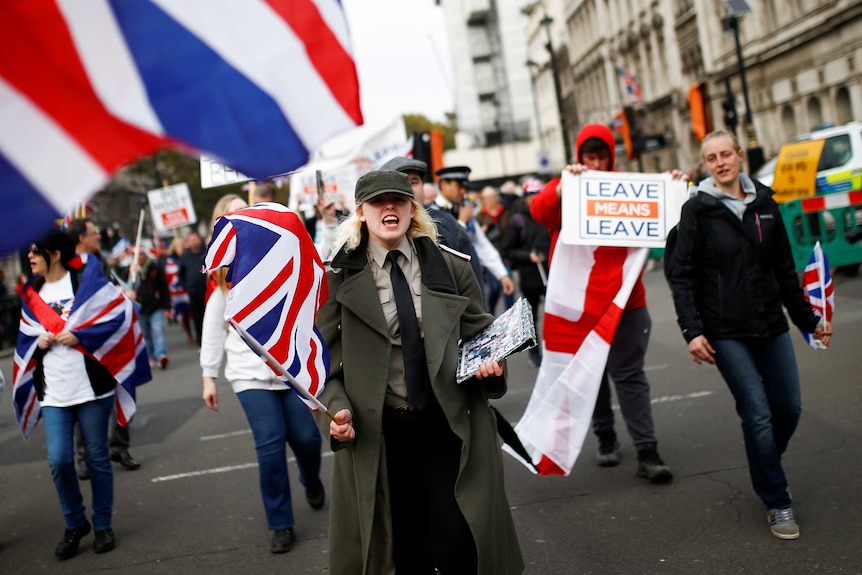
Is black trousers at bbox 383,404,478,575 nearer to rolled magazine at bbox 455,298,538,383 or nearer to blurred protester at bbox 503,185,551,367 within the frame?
rolled magazine at bbox 455,298,538,383

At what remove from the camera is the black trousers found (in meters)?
3.60

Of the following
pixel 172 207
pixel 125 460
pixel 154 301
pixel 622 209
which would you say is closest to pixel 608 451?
pixel 622 209

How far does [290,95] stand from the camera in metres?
2.22

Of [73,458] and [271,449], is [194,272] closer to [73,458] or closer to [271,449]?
[73,458]

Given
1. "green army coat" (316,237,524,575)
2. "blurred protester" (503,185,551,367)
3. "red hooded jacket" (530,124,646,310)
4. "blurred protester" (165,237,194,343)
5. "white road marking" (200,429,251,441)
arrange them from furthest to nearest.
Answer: "blurred protester" (165,237,194,343) < "blurred protester" (503,185,551,367) < "white road marking" (200,429,251,441) < "red hooded jacket" (530,124,646,310) < "green army coat" (316,237,524,575)

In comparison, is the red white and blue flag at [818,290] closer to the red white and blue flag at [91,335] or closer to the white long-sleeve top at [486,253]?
the red white and blue flag at [91,335]

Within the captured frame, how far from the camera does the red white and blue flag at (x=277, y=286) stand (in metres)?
3.16

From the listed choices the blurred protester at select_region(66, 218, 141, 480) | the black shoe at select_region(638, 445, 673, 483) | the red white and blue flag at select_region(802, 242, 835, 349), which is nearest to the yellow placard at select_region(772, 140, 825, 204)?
the black shoe at select_region(638, 445, 673, 483)

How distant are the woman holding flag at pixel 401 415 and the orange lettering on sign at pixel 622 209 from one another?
2.32 m

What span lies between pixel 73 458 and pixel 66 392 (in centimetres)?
39

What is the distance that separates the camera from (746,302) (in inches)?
185

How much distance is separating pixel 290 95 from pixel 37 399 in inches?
177

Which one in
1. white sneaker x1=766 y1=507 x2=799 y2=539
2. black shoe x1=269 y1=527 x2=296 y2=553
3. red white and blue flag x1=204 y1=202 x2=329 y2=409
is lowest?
white sneaker x1=766 y1=507 x2=799 y2=539

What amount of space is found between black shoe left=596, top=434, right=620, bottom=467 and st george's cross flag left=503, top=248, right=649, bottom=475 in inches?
31.4
